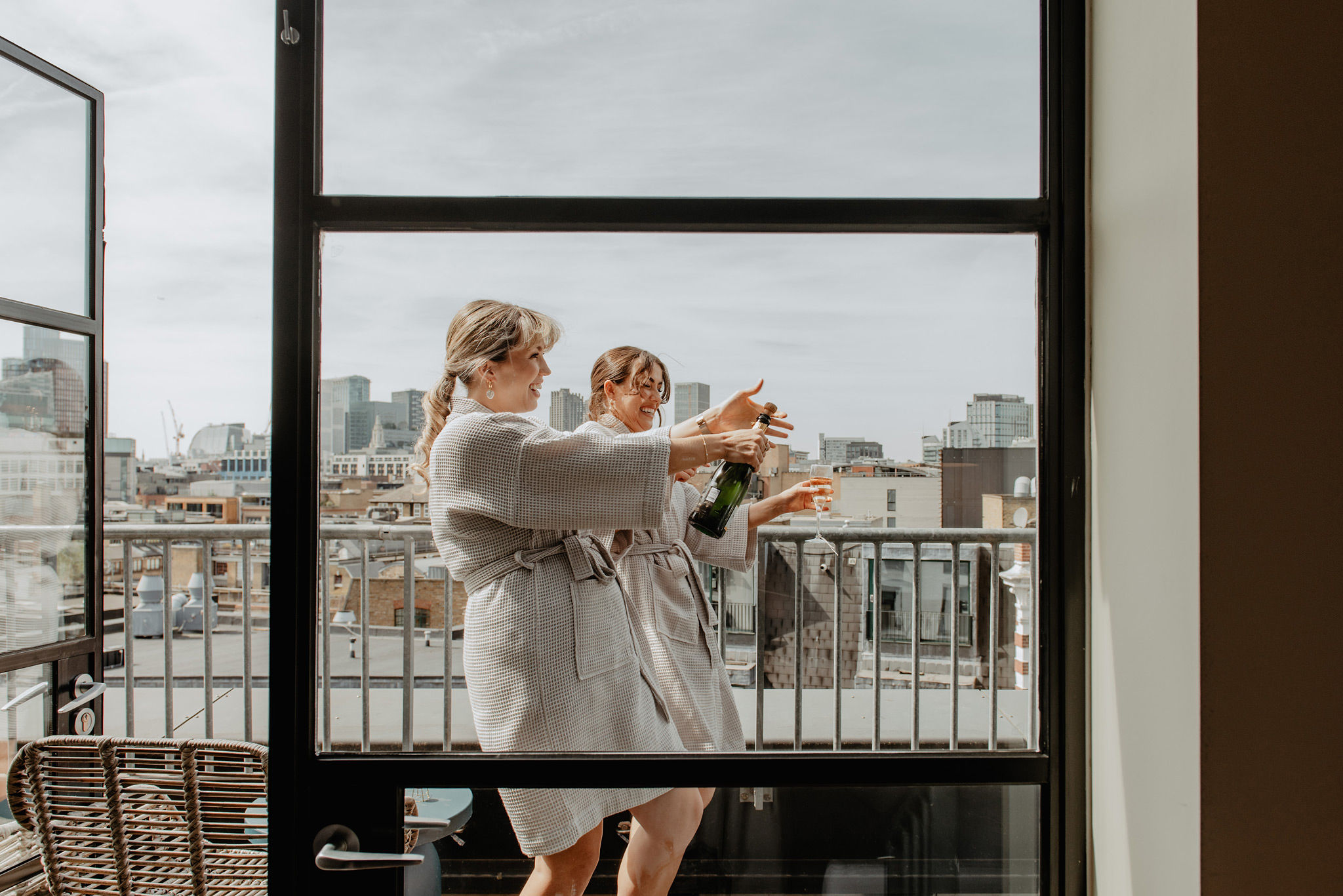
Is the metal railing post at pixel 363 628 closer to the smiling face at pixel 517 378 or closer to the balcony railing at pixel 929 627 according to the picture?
the smiling face at pixel 517 378

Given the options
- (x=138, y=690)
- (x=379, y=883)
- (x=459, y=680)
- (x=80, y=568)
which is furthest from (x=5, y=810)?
(x=459, y=680)

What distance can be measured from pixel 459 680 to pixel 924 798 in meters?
0.72

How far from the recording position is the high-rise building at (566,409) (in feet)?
3.58

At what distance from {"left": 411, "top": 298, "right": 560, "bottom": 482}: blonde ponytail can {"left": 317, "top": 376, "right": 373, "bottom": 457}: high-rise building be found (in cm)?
10

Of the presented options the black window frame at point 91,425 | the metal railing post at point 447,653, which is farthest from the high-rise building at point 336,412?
the black window frame at point 91,425

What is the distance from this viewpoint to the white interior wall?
33.2 inches

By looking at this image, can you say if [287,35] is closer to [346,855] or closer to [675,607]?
[675,607]

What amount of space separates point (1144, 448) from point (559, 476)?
30.3 inches

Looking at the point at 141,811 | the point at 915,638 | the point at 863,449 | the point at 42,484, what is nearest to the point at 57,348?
the point at 42,484

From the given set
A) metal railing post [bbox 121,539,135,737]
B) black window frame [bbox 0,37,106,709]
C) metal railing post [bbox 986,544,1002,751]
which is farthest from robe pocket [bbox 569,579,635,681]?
black window frame [bbox 0,37,106,709]

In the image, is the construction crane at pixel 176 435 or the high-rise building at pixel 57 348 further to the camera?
the high-rise building at pixel 57 348

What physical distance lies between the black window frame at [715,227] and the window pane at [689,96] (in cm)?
4

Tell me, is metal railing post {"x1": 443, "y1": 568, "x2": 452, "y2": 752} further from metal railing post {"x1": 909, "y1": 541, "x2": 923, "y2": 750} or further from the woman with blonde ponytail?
metal railing post {"x1": 909, "y1": 541, "x2": 923, "y2": 750}

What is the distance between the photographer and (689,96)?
1.09 m
